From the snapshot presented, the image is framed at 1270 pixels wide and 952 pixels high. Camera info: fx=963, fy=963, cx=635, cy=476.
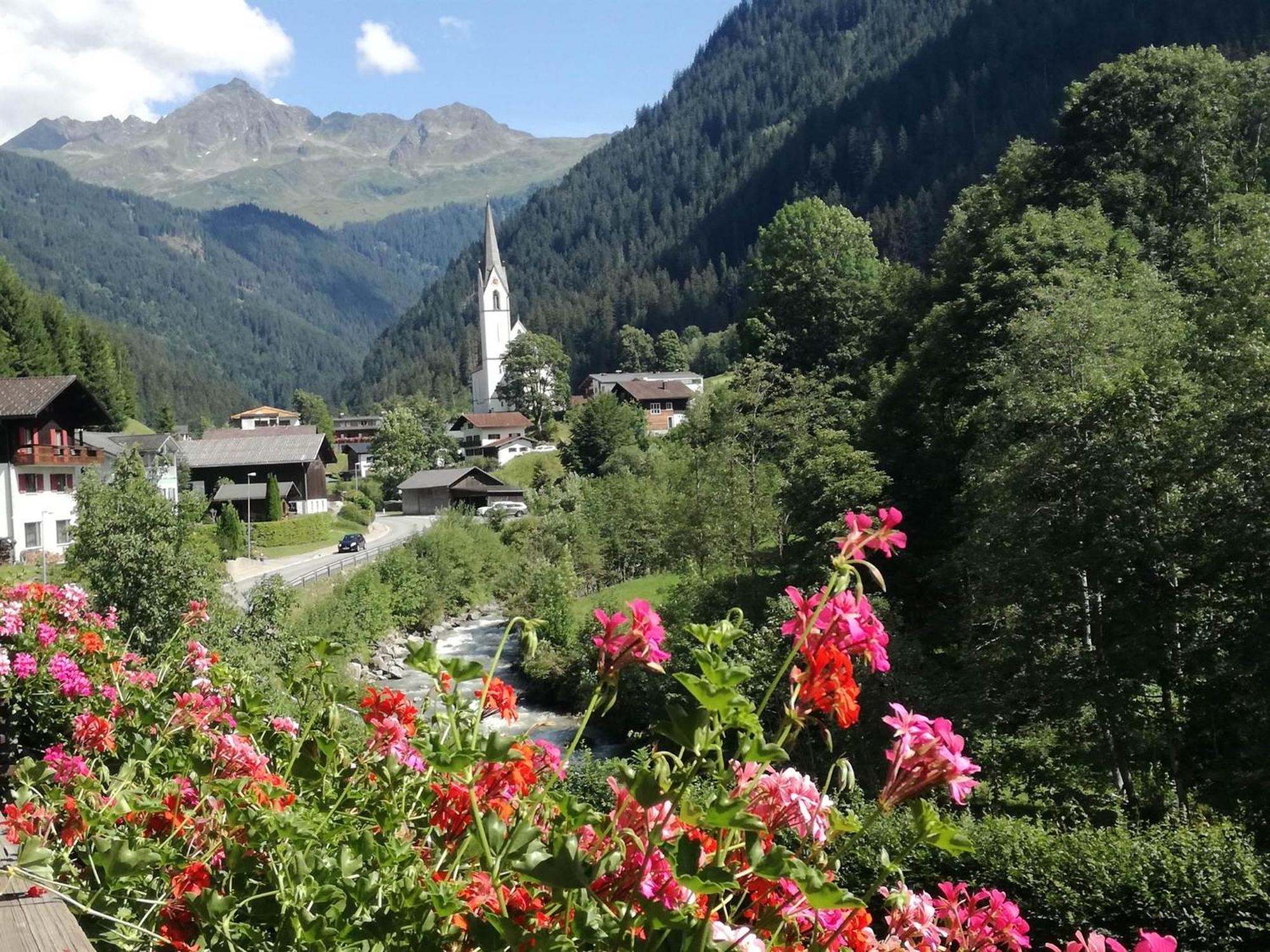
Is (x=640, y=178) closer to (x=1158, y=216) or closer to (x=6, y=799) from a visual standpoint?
(x=1158, y=216)

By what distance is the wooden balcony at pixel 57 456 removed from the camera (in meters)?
29.9

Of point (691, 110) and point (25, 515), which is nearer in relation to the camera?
point (25, 515)

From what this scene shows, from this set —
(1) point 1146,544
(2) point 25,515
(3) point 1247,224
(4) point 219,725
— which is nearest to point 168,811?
(4) point 219,725

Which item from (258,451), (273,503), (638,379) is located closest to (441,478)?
(258,451)

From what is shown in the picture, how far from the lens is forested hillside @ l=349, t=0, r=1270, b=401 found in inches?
3735

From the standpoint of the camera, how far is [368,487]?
216 feet

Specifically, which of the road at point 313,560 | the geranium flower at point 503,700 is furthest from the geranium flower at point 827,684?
the road at point 313,560

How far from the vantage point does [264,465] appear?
167ft

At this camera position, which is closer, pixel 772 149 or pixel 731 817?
pixel 731 817

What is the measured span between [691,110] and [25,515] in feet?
519

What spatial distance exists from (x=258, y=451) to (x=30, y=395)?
21891 mm

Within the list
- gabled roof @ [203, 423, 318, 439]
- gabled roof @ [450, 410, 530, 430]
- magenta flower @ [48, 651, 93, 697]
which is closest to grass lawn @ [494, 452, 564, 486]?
gabled roof @ [450, 410, 530, 430]

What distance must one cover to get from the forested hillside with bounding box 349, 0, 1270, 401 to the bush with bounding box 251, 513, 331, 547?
196ft

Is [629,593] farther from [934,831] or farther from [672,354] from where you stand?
[672,354]
